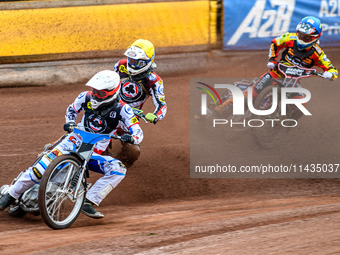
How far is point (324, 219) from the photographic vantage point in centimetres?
604

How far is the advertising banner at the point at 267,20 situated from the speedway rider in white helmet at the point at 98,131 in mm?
7215

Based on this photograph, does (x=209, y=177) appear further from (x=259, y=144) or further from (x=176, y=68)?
(x=176, y=68)

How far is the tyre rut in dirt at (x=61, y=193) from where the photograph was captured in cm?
554

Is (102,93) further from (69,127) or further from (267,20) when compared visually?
(267,20)

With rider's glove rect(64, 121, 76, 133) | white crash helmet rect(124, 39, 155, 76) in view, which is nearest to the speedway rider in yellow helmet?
white crash helmet rect(124, 39, 155, 76)

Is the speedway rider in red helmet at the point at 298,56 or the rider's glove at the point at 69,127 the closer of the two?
the rider's glove at the point at 69,127

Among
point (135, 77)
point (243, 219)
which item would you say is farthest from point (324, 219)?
point (135, 77)

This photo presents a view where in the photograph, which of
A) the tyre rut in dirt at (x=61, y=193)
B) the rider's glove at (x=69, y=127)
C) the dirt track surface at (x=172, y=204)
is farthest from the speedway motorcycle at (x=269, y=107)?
the tyre rut in dirt at (x=61, y=193)

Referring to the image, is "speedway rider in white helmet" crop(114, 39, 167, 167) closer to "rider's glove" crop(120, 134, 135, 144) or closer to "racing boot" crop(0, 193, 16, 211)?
"rider's glove" crop(120, 134, 135, 144)

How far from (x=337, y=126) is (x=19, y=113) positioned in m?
6.48

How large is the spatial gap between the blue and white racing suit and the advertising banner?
23.6 feet

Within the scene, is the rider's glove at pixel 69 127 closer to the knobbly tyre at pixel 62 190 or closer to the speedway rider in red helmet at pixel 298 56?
the knobbly tyre at pixel 62 190

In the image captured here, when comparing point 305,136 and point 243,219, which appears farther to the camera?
point 305,136

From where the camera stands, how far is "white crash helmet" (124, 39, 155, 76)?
785 centimetres
